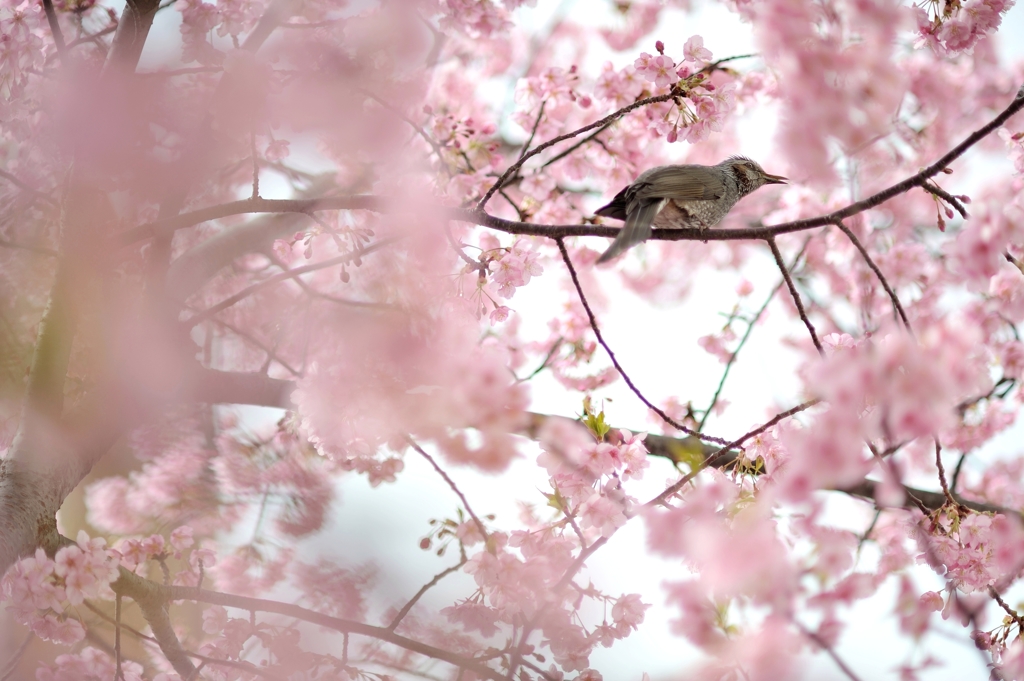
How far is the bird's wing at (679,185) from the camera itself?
225 cm

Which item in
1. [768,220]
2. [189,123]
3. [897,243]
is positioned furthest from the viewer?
[768,220]

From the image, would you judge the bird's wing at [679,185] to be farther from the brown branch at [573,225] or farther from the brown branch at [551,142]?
the brown branch at [551,142]

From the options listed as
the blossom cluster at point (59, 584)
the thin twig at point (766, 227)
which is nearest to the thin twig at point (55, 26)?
the thin twig at point (766, 227)

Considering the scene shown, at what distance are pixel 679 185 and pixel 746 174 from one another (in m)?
0.65

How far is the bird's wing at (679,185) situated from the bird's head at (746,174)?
0.97 ft

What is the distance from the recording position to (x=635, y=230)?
6.66 feet

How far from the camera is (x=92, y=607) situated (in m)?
2.17

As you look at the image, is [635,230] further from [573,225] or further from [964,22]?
[964,22]

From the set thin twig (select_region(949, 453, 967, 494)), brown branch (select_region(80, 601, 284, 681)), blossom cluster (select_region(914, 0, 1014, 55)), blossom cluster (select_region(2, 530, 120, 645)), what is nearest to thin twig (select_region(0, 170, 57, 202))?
blossom cluster (select_region(2, 530, 120, 645))

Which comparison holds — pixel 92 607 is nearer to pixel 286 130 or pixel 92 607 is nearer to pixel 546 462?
pixel 546 462

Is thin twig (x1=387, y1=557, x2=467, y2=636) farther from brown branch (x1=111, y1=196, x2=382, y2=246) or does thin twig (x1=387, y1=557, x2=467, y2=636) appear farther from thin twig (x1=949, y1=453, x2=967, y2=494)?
thin twig (x1=949, y1=453, x2=967, y2=494)

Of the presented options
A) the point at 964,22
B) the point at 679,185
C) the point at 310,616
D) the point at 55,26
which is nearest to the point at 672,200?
the point at 679,185

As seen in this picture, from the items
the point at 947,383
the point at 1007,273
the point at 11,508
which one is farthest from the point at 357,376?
the point at 1007,273

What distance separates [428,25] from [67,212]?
6.56ft
